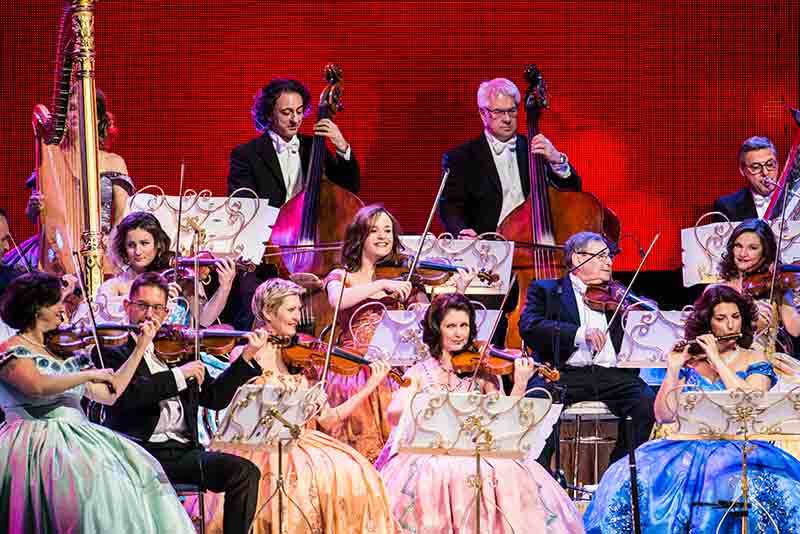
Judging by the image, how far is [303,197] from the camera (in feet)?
18.6

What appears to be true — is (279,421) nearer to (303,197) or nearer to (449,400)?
(449,400)

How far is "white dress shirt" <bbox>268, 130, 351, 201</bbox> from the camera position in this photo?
5945 millimetres

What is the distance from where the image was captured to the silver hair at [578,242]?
5.53m

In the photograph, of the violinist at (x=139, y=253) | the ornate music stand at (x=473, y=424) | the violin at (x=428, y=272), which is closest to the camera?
the ornate music stand at (x=473, y=424)

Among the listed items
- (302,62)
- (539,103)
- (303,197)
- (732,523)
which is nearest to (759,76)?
(539,103)

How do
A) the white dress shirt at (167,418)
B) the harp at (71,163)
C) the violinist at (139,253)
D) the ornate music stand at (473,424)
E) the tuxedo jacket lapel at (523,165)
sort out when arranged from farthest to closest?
1. the tuxedo jacket lapel at (523,165)
2. the violinist at (139,253)
3. the harp at (71,163)
4. the white dress shirt at (167,418)
5. the ornate music stand at (473,424)

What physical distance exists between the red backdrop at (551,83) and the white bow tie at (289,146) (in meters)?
1.17

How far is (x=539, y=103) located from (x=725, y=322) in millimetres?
1443

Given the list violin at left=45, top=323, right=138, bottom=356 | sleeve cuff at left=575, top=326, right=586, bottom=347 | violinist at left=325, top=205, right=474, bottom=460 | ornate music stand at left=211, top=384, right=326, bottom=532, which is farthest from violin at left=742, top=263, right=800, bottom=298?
violin at left=45, top=323, right=138, bottom=356

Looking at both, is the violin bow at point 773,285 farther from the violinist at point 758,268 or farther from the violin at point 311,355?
the violin at point 311,355

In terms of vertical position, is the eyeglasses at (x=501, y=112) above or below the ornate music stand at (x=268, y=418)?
above

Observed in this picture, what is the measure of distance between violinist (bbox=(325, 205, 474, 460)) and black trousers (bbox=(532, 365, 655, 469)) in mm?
587

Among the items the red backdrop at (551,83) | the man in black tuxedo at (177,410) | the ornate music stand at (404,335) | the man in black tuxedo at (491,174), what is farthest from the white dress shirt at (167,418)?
the red backdrop at (551,83)

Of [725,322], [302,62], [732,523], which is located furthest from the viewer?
[302,62]
